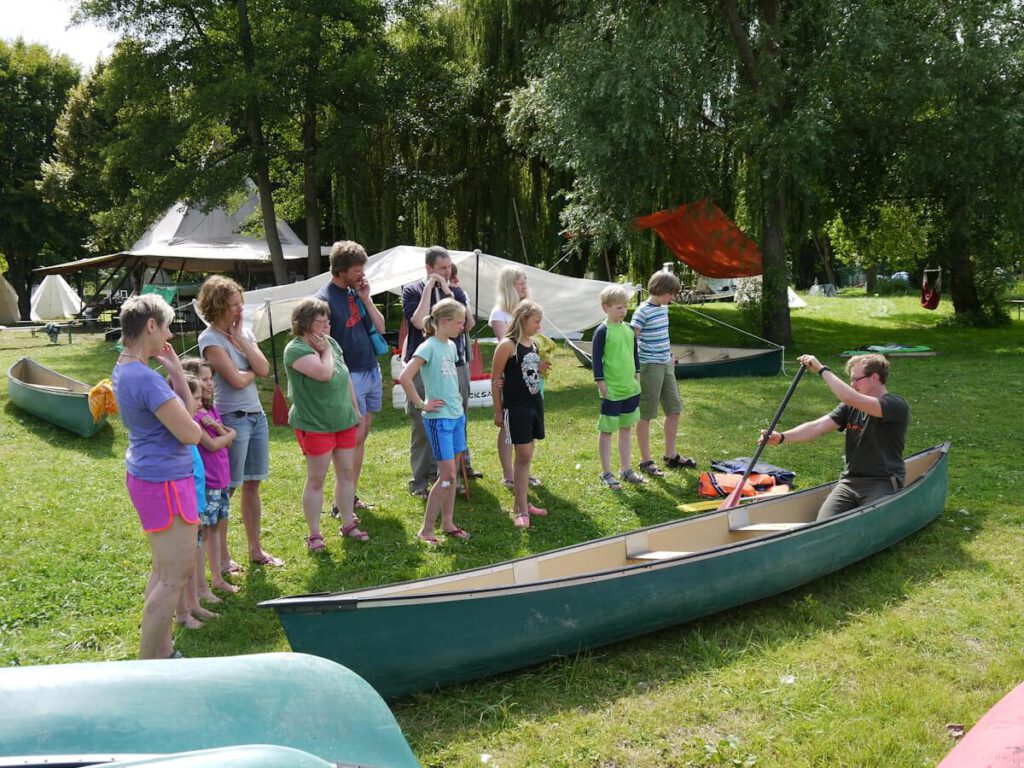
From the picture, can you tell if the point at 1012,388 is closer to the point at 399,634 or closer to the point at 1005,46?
the point at 1005,46

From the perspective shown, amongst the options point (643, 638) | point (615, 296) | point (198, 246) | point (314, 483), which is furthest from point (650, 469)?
point (198, 246)

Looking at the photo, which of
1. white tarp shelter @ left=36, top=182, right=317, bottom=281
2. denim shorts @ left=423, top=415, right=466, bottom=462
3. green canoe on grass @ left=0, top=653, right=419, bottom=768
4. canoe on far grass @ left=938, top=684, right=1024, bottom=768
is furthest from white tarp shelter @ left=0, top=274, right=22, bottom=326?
canoe on far grass @ left=938, top=684, right=1024, bottom=768

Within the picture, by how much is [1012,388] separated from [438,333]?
9.30 meters

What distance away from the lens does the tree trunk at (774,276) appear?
15578 millimetres

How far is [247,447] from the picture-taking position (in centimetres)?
512

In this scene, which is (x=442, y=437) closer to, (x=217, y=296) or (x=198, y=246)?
(x=217, y=296)

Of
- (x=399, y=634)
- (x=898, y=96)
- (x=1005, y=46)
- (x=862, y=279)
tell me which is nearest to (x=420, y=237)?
(x=898, y=96)

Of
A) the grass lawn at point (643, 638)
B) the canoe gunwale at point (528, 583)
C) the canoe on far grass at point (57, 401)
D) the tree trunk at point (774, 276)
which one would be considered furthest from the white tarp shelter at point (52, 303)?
the canoe gunwale at point (528, 583)

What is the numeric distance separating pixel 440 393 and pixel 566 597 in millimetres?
1993

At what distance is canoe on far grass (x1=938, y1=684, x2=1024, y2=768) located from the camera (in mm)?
3053

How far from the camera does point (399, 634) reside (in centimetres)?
371

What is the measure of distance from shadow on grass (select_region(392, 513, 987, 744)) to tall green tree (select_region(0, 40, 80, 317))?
34982 millimetres

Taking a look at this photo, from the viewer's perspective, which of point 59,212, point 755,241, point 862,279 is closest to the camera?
point 755,241

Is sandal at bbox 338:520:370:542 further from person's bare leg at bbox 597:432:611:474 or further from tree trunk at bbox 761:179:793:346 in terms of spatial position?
tree trunk at bbox 761:179:793:346
